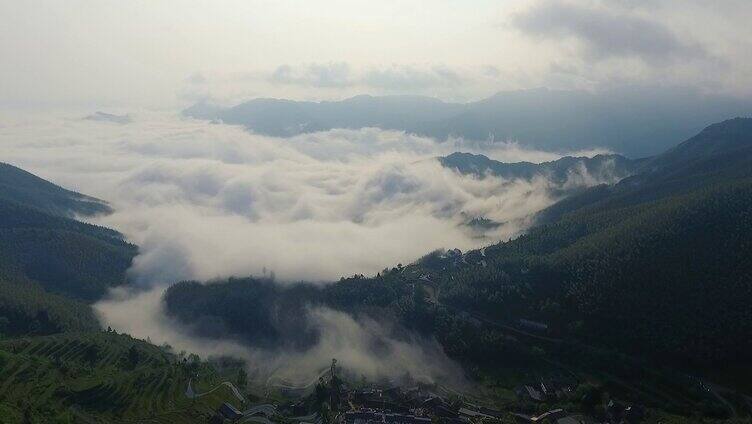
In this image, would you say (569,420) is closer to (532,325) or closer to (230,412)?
(532,325)

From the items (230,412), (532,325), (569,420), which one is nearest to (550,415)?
(569,420)

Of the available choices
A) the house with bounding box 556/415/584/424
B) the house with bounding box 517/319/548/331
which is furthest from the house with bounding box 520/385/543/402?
the house with bounding box 517/319/548/331

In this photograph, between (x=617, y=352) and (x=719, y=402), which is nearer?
(x=719, y=402)

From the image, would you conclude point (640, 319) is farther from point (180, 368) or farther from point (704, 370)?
point (180, 368)

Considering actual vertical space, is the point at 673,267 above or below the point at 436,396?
above

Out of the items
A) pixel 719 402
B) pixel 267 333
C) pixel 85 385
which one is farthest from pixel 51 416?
pixel 719 402

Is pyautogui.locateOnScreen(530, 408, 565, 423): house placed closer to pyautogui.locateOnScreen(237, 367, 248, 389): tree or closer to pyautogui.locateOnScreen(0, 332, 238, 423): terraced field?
pyautogui.locateOnScreen(0, 332, 238, 423): terraced field

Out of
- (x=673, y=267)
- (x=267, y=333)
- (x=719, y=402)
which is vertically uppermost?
(x=673, y=267)
